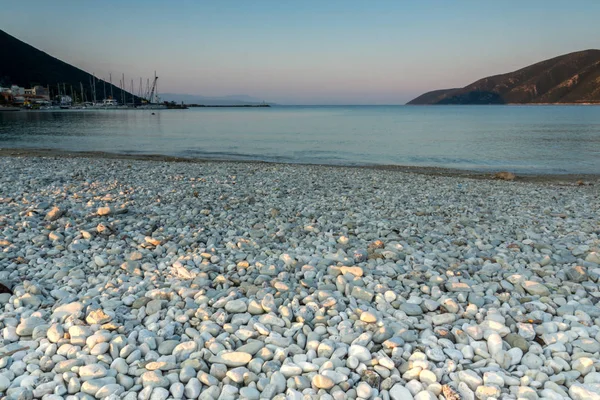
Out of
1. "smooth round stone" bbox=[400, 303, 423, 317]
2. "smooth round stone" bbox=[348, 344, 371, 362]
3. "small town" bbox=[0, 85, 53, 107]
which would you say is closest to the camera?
"smooth round stone" bbox=[348, 344, 371, 362]

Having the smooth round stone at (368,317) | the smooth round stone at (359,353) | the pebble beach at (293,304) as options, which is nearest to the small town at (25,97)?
the pebble beach at (293,304)

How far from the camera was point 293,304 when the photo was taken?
408 centimetres

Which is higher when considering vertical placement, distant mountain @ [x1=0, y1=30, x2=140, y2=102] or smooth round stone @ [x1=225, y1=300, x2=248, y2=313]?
distant mountain @ [x1=0, y1=30, x2=140, y2=102]

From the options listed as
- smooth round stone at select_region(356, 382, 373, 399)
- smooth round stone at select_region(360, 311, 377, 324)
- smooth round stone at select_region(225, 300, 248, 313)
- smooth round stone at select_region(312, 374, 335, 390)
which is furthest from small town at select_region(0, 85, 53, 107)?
smooth round stone at select_region(356, 382, 373, 399)

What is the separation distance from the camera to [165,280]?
480cm

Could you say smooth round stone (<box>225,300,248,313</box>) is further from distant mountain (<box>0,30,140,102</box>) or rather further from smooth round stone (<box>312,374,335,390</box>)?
distant mountain (<box>0,30,140,102</box>)

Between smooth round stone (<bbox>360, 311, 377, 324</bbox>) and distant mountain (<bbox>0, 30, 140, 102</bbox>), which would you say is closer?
smooth round stone (<bbox>360, 311, 377, 324</bbox>)

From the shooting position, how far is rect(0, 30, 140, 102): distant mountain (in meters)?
173

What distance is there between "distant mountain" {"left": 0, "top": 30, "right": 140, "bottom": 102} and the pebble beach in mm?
192613

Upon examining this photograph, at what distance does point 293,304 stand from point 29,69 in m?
221

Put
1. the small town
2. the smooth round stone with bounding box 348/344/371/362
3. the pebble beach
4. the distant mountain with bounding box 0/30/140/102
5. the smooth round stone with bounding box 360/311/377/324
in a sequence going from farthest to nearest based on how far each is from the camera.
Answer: the distant mountain with bounding box 0/30/140/102 < the small town < the smooth round stone with bounding box 360/311/377/324 < the smooth round stone with bounding box 348/344/371/362 < the pebble beach

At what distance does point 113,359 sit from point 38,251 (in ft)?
11.0

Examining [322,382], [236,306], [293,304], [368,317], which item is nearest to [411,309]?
[368,317]

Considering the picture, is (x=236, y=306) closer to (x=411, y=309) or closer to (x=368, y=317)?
(x=368, y=317)
